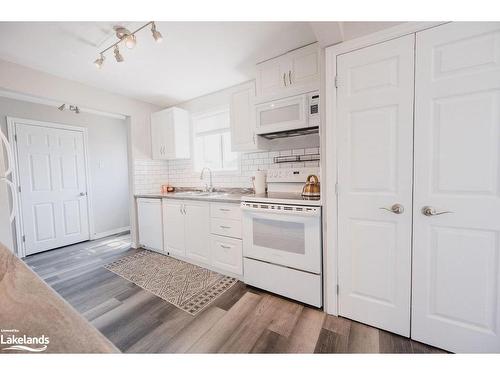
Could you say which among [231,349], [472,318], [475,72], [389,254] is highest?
[475,72]

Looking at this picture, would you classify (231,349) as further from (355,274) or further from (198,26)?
(198,26)

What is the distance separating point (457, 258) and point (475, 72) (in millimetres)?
1076

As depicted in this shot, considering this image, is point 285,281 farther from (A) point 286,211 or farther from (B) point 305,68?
(B) point 305,68

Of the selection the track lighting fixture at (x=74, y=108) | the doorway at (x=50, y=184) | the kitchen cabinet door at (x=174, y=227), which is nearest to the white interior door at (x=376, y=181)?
the kitchen cabinet door at (x=174, y=227)

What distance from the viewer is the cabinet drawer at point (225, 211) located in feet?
7.57

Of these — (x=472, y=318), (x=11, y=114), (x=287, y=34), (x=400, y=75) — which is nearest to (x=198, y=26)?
(x=287, y=34)

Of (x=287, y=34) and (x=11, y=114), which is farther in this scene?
(x=11, y=114)

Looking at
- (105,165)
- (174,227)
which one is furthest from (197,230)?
(105,165)

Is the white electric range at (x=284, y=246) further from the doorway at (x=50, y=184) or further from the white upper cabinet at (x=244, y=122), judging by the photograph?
the doorway at (x=50, y=184)

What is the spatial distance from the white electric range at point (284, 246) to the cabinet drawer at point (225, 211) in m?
0.16

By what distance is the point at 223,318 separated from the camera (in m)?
1.73

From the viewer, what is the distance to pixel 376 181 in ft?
4.93

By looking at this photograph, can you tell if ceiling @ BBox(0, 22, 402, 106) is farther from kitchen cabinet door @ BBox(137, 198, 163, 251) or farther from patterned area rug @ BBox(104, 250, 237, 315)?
patterned area rug @ BBox(104, 250, 237, 315)

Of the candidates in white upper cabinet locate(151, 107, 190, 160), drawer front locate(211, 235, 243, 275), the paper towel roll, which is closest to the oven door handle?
drawer front locate(211, 235, 243, 275)
